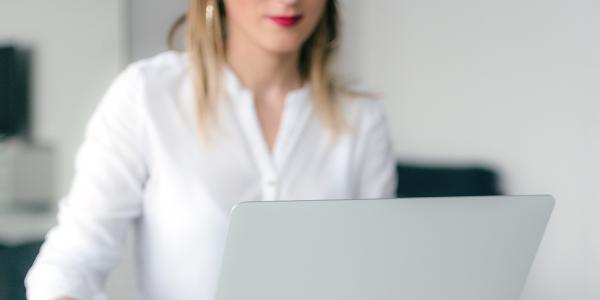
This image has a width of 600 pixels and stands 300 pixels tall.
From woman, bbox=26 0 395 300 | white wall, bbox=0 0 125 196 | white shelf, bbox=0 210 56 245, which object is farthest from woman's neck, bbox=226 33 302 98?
white shelf, bbox=0 210 56 245

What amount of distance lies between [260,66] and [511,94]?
0.89 meters

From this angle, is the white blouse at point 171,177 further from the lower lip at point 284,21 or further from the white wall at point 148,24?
the white wall at point 148,24

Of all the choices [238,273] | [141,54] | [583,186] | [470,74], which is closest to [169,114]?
[238,273]

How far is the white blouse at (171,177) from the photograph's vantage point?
112cm

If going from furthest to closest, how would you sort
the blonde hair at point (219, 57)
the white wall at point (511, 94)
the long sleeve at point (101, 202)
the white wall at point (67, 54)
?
the white wall at point (67, 54) < the white wall at point (511, 94) < the blonde hair at point (219, 57) < the long sleeve at point (101, 202)

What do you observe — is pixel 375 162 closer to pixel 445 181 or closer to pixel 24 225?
pixel 445 181

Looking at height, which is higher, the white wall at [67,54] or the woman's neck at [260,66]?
the woman's neck at [260,66]

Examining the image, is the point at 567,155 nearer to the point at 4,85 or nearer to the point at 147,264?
the point at 147,264

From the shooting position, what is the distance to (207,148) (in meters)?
1.21

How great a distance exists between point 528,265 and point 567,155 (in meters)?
0.90

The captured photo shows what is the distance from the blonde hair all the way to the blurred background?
0.29ft

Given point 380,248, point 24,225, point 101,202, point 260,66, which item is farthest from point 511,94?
point 24,225

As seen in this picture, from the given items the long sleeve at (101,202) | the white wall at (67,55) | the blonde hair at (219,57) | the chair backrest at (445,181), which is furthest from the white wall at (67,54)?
the long sleeve at (101,202)

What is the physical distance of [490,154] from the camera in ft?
7.00
